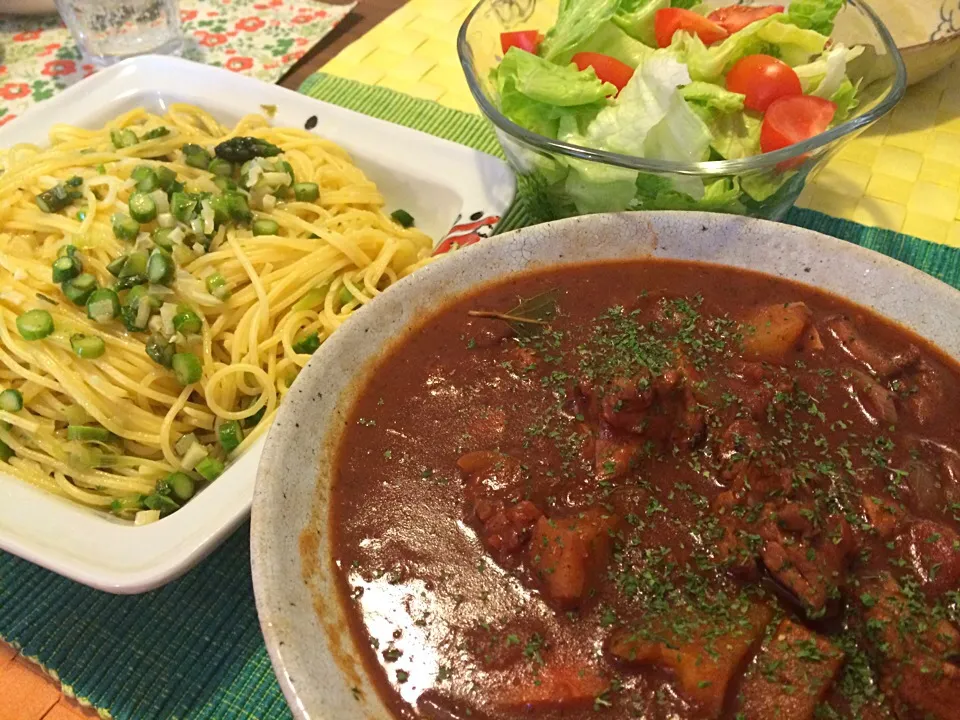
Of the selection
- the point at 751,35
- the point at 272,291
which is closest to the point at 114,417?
the point at 272,291

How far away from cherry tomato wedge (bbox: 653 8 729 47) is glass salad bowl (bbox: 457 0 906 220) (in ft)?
0.31

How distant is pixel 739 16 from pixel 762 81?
63 cm

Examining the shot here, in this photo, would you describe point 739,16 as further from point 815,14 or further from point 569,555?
point 569,555

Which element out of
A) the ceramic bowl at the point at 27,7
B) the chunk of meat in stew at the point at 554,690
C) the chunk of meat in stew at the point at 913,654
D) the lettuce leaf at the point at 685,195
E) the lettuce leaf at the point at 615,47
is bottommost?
the chunk of meat in stew at the point at 913,654

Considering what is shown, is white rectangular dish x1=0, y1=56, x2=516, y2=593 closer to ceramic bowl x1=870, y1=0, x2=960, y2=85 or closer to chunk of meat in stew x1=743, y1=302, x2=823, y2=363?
chunk of meat in stew x1=743, y1=302, x2=823, y2=363

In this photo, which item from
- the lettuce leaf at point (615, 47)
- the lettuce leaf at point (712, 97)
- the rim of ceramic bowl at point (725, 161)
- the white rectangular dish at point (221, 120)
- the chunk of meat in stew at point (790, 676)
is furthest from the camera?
the lettuce leaf at point (615, 47)

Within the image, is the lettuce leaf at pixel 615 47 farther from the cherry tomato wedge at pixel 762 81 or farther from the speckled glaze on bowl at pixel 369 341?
the speckled glaze on bowl at pixel 369 341

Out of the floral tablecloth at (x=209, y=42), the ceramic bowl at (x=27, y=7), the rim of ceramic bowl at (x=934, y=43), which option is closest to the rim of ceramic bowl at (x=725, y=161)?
the rim of ceramic bowl at (x=934, y=43)

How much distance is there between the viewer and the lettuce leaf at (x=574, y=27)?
11.5 feet

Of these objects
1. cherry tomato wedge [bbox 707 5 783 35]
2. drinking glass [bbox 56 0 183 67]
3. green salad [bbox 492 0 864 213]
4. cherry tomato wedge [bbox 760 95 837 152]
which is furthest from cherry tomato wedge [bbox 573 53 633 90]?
drinking glass [bbox 56 0 183 67]

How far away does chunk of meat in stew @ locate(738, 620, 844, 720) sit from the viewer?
1682 mm

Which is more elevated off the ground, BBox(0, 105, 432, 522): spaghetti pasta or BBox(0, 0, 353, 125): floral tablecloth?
BBox(0, 0, 353, 125): floral tablecloth

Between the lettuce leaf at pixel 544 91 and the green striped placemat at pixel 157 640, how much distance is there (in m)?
2.16

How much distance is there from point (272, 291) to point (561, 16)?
196 cm
